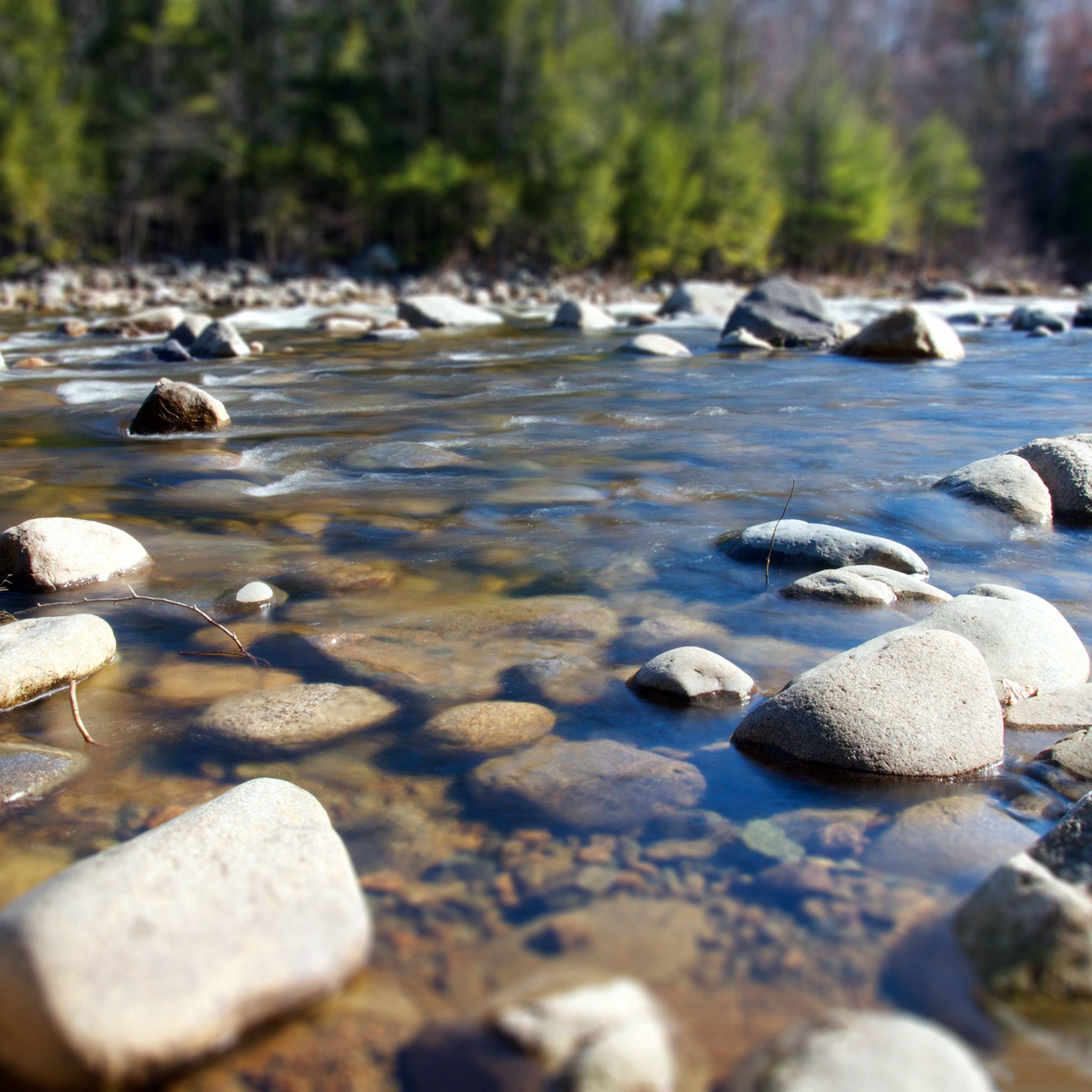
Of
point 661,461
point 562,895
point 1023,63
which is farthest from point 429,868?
point 1023,63

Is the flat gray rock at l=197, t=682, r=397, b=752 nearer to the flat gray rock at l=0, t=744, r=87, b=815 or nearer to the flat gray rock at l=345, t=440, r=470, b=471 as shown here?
the flat gray rock at l=0, t=744, r=87, b=815

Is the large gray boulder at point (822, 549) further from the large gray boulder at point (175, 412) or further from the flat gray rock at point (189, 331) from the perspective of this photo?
the flat gray rock at point (189, 331)

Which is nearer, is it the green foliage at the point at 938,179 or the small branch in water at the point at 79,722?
the small branch in water at the point at 79,722

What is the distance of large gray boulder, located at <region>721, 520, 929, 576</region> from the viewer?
357cm

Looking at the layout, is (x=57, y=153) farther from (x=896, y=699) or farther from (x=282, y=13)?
(x=896, y=699)

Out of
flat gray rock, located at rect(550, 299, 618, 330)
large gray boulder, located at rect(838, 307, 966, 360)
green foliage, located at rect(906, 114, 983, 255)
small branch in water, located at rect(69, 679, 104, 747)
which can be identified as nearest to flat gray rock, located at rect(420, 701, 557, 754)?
small branch in water, located at rect(69, 679, 104, 747)

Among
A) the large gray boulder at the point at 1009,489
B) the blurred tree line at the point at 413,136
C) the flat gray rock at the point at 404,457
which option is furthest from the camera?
the blurred tree line at the point at 413,136

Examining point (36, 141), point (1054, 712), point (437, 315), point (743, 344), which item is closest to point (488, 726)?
point (1054, 712)

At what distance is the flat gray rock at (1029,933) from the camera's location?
154 centimetres

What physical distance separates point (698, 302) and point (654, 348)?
18.5 feet

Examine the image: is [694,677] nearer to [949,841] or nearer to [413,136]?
[949,841]

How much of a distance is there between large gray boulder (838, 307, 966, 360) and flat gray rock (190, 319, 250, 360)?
6524 mm

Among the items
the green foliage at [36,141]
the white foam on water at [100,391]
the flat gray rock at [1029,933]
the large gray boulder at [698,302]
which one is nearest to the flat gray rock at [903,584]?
the flat gray rock at [1029,933]

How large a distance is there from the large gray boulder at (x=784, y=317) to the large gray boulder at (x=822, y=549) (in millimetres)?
8881
